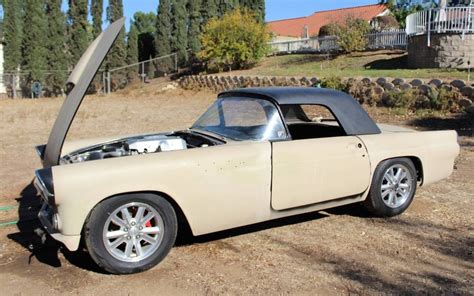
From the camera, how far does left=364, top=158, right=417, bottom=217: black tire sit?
4.96 metres

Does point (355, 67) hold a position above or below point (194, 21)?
below

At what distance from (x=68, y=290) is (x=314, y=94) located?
110 inches

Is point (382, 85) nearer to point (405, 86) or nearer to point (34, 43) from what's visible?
point (405, 86)

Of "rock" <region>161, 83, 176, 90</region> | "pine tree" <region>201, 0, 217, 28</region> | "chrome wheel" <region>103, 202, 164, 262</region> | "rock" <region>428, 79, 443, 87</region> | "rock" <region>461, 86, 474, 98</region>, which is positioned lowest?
"chrome wheel" <region>103, 202, 164, 262</region>

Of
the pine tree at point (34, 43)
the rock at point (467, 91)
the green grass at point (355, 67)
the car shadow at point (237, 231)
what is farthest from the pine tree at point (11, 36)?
the car shadow at point (237, 231)

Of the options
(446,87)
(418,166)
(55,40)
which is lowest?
(418,166)

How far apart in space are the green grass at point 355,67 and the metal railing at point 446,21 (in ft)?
4.75

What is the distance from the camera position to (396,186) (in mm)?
5145

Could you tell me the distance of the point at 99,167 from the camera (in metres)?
3.73

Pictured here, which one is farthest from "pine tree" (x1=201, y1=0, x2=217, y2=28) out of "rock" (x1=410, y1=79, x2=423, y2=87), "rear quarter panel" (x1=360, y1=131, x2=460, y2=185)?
"rear quarter panel" (x1=360, y1=131, x2=460, y2=185)

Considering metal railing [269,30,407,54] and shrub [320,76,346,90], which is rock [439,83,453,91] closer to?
shrub [320,76,346,90]

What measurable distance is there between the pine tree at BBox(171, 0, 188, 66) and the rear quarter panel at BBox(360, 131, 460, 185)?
2769cm

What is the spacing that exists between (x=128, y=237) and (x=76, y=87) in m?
1.22

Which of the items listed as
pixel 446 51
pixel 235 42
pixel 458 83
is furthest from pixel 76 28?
pixel 458 83
